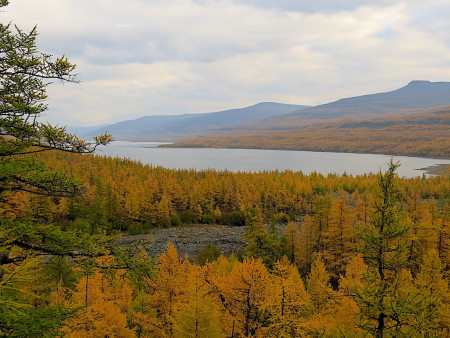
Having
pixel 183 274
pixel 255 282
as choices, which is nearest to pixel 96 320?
pixel 183 274

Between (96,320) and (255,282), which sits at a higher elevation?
(255,282)

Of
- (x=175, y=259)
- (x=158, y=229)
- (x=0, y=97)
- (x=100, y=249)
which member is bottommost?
(x=158, y=229)

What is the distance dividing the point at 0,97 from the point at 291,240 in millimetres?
33771

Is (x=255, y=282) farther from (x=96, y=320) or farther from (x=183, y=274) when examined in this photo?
(x=96, y=320)

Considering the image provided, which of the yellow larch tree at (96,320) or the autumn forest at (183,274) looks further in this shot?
the yellow larch tree at (96,320)

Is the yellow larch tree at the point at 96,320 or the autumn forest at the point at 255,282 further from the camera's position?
the yellow larch tree at the point at 96,320

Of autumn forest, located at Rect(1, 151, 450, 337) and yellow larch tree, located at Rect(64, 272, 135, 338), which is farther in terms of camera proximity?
yellow larch tree, located at Rect(64, 272, 135, 338)

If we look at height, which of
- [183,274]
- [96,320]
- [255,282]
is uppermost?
[255,282]

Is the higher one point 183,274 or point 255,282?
point 255,282

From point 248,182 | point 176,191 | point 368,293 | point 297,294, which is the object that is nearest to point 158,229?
point 176,191

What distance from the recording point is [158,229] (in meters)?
57.4

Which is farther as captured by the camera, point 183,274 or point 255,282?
point 183,274

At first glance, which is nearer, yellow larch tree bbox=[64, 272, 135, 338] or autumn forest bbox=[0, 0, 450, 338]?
autumn forest bbox=[0, 0, 450, 338]

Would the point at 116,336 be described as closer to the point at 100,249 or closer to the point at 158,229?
the point at 100,249
